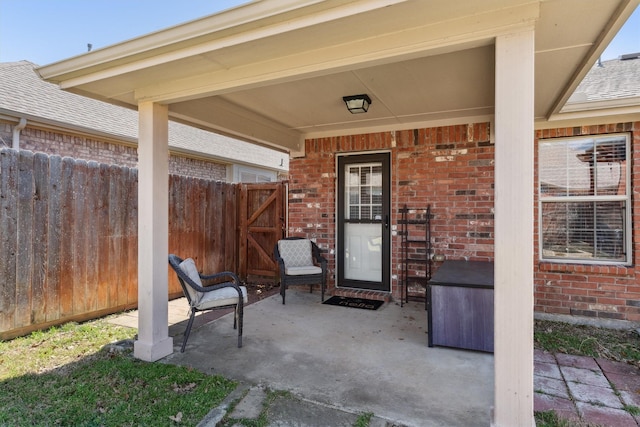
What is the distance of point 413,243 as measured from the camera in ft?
17.0

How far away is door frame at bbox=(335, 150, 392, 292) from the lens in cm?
538

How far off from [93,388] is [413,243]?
4.05m

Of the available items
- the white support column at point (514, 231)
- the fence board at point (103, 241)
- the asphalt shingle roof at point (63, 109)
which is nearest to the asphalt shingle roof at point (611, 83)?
the white support column at point (514, 231)

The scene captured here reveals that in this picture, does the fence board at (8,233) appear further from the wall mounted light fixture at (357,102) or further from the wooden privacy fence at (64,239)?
the wall mounted light fixture at (357,102)

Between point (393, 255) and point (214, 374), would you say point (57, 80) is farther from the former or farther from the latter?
point (393, 255)

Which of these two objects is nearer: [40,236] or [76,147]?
[40,236]

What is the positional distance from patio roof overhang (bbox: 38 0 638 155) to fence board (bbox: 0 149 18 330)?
47.2 inches

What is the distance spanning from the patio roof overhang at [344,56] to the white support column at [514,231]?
0.79ft

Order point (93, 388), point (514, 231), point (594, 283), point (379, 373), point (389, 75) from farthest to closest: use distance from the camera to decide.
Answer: point (594, 283) < point (389, 75) < point (379, 373) < point (93, 388) < point (514, 231)

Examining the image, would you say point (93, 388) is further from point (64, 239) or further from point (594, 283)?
point (594, 283)

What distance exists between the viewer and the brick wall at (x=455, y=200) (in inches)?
167

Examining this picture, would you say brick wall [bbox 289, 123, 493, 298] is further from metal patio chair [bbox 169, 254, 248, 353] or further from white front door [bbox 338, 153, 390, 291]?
metal patio chair [bbox 169, 254, 248, 353]

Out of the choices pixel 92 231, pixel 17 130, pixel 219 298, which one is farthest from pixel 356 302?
pixel 17 130

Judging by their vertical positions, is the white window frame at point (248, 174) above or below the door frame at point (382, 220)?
above
